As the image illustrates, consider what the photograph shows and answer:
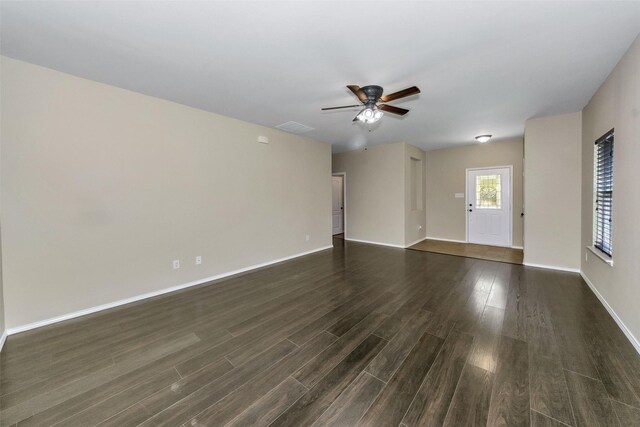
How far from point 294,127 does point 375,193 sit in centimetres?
289

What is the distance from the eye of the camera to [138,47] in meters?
2.25

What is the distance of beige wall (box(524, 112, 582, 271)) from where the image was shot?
4.04m

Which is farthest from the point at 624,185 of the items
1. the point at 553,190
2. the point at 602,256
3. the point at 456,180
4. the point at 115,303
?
the point at 115,303

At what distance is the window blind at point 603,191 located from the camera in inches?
114

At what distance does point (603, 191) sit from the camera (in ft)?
10.2

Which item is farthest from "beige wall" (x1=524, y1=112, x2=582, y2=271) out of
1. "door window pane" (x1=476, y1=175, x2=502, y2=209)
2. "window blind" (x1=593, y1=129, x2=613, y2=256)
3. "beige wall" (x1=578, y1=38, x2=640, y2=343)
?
"door window pane" (x1=476, y1=175, x2=502, y2=209)

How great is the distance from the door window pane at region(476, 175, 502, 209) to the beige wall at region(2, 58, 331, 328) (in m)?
5.30

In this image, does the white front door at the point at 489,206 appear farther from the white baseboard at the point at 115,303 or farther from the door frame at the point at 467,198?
the white baseboard at the point at 115,303

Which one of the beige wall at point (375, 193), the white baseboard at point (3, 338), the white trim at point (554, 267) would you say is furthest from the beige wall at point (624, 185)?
the white baseboard at point (3, 338)

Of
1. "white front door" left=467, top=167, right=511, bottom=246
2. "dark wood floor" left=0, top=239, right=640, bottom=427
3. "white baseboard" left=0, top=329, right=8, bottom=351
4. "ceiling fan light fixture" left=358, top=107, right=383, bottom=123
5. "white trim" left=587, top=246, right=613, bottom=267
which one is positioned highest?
"ceiling fan light fixture" left=358, top=107, right=383, bottom=123

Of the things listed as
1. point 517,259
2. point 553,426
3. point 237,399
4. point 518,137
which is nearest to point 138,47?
point 237,399

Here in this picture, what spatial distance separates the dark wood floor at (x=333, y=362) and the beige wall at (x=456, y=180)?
335cm

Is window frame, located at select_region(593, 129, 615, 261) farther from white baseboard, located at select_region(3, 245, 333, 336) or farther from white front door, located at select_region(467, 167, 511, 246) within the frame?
white baseboard, located at select_region(3, 245, 333, 336)

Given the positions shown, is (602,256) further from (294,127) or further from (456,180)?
(294,127)
